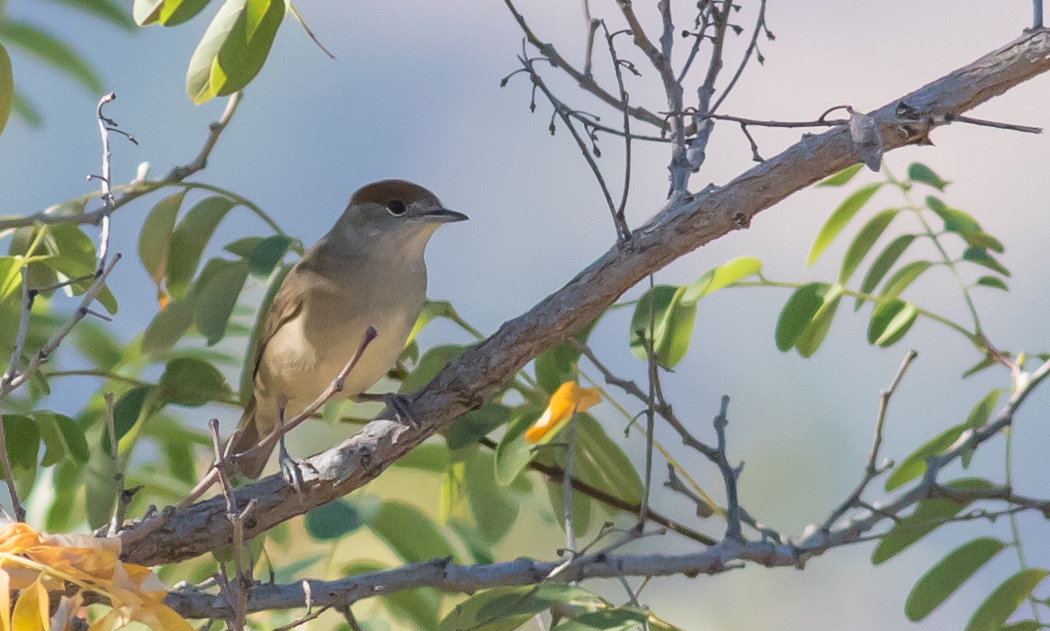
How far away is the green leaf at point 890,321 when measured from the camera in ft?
6.98

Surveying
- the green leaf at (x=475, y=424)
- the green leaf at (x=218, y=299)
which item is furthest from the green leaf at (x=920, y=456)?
the green leaf at (x=218, y=299)

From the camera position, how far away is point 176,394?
2252 millimetres

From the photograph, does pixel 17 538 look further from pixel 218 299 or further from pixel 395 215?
pixel 395 215

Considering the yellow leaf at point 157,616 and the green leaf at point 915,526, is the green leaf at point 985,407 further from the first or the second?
the yellow leaf at point 157,616

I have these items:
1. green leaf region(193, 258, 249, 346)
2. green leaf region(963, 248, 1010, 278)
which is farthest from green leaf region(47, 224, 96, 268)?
green leaf region(963, 248, 1010, 278)

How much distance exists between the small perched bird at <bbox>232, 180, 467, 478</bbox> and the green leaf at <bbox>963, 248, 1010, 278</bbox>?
1294mm

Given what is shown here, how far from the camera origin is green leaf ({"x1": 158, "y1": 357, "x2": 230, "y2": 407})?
225 cm

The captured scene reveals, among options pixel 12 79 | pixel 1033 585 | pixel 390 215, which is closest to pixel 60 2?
pixel 12 79

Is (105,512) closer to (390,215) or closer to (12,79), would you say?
(12,79)

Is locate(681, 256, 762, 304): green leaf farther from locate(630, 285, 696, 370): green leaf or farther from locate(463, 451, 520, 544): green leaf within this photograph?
locate(463, 451, 520, 544): green leaf

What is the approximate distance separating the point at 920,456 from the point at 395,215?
64.0 inches

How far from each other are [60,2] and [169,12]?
0.79 meters

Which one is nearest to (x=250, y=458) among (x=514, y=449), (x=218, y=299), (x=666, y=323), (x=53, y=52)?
A: (x=218, y=299)

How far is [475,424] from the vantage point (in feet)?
7.11
